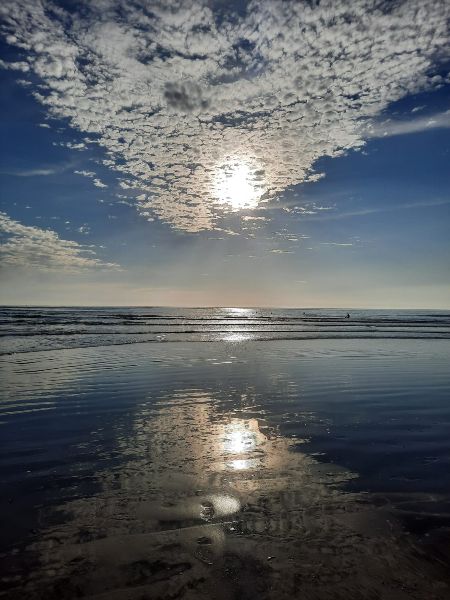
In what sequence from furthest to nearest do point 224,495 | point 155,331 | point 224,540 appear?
point 155,331 < point 224,495 < point 224,540

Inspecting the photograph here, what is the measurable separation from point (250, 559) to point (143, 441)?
4288mm

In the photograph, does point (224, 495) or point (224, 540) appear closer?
point (224, 540)

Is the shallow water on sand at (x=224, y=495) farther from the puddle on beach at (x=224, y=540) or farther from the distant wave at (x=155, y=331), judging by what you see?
the distant wave at (x=155, y=331)

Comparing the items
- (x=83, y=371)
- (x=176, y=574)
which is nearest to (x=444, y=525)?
(x=176, y=574)

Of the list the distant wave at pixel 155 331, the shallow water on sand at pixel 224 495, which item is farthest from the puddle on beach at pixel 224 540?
the distant wave at pixel 155 331

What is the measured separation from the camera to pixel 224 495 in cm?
558

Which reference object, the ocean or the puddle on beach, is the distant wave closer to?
the ocean

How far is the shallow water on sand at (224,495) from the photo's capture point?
12.9ft

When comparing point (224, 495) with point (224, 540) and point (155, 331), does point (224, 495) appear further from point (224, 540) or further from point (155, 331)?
point (155, 331)

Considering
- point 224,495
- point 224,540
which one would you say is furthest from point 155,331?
point 224,540

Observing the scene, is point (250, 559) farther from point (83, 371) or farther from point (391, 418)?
point (83, 371)

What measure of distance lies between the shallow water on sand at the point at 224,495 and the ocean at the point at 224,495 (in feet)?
0.08

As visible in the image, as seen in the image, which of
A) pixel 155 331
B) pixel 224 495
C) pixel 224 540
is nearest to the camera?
pixel 224 540

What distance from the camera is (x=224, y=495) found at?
5.58 metres
